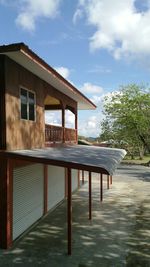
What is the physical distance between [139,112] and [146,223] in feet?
90.1

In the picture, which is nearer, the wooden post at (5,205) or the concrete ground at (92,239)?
the concrete ground at (92,239)

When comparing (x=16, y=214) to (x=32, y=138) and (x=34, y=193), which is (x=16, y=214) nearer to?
(x=34, y=193)

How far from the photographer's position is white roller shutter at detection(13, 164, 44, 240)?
11641mm

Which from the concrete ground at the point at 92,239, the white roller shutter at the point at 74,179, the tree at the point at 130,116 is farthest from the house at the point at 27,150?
the tree at the point at 130,116

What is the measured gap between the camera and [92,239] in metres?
11.5

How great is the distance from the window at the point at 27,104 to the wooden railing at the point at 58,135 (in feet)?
7.57

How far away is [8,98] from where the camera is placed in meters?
10.9

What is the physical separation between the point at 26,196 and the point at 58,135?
5721 mm

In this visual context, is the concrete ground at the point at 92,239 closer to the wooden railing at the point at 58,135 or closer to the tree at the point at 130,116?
the wooden railing at the point at 58,135

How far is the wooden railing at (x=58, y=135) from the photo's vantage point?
15810 mm

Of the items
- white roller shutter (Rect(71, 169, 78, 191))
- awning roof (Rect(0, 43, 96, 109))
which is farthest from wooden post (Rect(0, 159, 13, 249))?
white roller shutter (Rect(71, 169, 78, 191))

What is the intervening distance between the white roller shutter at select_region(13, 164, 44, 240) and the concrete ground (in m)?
0.42

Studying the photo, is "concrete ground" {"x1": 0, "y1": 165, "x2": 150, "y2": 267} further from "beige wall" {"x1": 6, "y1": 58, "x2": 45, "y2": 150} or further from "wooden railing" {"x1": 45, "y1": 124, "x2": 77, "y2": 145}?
"wooden railing" {"x1": 45, "y1": 124, "x2": 77, "y2": 145}

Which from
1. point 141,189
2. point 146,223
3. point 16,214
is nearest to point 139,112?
point 141,189
